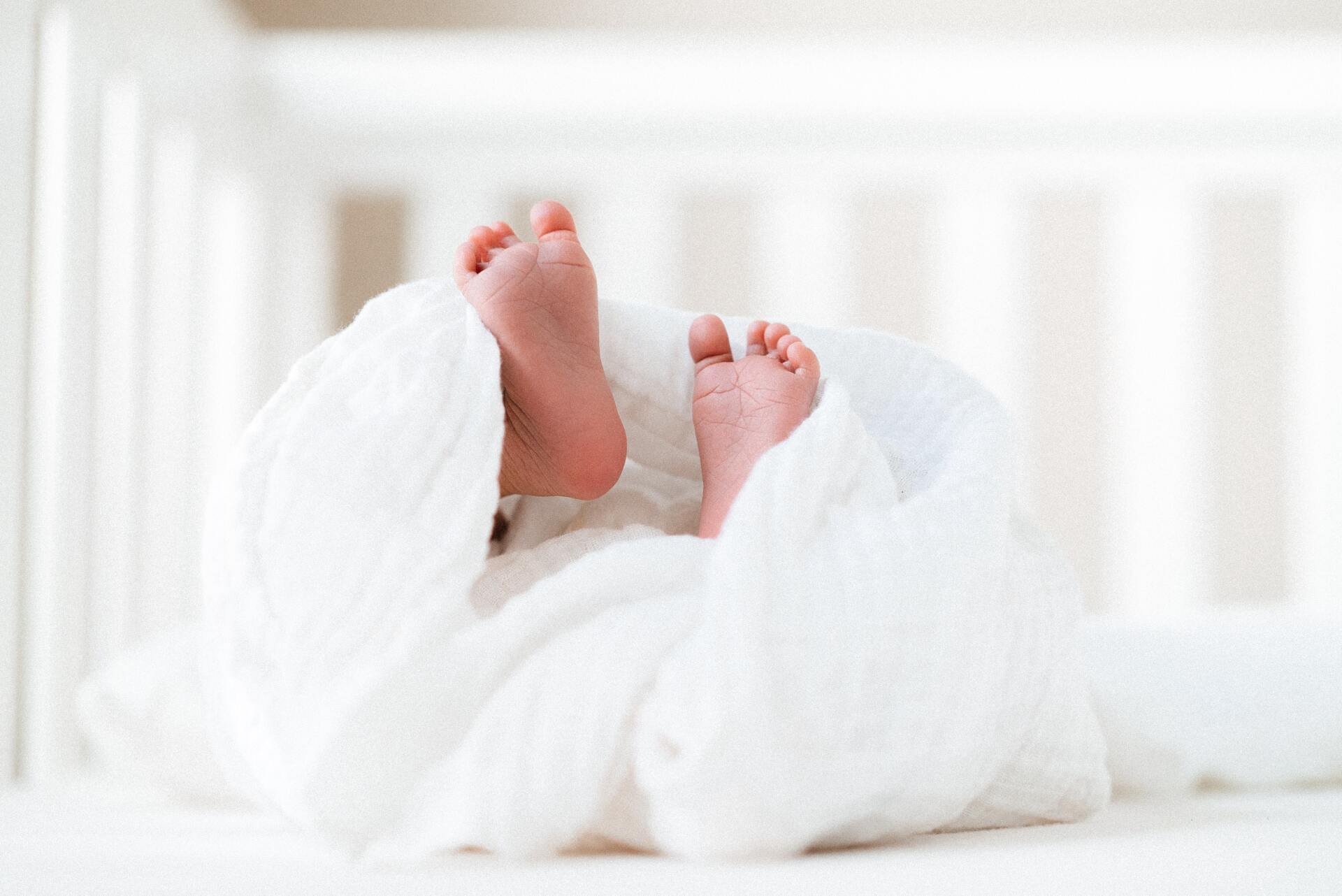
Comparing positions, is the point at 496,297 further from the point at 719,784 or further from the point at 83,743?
the point at 83,743

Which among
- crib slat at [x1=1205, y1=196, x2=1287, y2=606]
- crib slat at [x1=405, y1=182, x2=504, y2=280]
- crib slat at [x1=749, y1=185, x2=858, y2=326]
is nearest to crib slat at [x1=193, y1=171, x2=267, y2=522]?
crib slat at [x1=405, y1=182, x2=504, y2=280]

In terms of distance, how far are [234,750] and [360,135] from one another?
3.92ft

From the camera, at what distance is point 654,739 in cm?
51

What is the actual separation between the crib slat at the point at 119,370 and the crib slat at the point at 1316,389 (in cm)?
150

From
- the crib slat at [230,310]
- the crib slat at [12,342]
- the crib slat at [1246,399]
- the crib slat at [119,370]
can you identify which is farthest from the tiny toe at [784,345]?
the crib slat at [1246,399]

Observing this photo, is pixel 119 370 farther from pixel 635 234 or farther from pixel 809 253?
pixel 809 253

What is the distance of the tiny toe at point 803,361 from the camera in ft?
2.20

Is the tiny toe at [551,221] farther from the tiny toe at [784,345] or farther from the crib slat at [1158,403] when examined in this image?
the crib slat at [1158,403]

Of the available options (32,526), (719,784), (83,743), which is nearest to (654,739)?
(719,784)

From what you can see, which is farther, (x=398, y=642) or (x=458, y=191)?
(x=458, y=191)

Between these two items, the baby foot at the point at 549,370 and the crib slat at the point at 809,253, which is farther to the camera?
the crib slat at the point at 809,253

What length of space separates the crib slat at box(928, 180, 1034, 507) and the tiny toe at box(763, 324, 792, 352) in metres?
1.09

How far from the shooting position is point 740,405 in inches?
25.9

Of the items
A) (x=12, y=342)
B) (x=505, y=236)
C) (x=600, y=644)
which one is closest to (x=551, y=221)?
(x=505, y=236)
